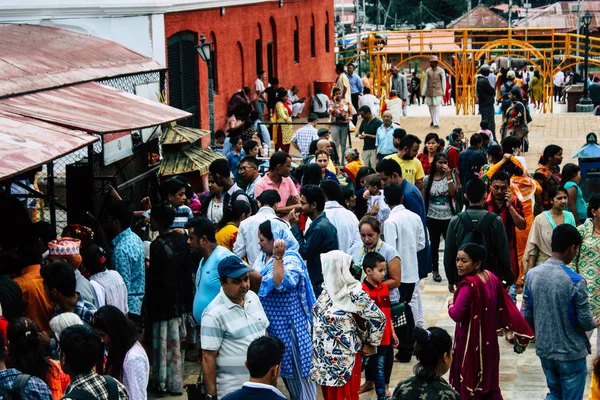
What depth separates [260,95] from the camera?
28.8 meters

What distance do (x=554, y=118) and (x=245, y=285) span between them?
26031 mm

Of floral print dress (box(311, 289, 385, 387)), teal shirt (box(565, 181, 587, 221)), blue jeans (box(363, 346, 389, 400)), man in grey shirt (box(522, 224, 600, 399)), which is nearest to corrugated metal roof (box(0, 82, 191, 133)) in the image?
floral print dress (box(311, 289, 385, 387))

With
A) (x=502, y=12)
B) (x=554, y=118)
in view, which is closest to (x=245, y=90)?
(x=554, y=118)

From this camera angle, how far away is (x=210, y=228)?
9.15 m

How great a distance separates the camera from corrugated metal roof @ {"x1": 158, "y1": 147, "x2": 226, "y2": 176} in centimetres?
1451

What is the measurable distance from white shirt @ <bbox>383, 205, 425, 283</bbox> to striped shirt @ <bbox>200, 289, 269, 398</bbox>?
3.28 meters

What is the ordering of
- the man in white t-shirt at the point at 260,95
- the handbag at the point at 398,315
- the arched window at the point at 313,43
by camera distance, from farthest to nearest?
the arched window at the point at 313,43 → the man in white t-shirt at the point at 260,95 → the handbag at the point at 398,315

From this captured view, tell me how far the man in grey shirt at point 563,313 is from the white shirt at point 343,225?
2644 mm

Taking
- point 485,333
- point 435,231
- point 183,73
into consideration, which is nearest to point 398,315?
point 485,333

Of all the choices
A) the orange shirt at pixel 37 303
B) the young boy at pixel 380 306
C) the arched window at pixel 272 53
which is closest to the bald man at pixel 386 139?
the young boy at pixel 380 306

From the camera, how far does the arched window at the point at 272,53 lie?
33.0 m

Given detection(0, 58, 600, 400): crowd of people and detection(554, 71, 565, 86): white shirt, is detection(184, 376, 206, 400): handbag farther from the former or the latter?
detection(554, 71, 565, 86): white shirt

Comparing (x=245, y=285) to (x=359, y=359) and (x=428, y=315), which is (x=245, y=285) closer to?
(x=359, y=359)

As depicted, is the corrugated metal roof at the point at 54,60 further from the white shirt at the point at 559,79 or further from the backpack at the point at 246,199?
the white shirt at the point at 559,79
